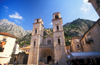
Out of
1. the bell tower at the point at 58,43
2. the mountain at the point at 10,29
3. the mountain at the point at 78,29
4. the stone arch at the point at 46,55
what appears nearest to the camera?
the bell tower at the point at 58,43

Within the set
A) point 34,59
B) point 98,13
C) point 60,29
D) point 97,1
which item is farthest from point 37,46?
point 97,1

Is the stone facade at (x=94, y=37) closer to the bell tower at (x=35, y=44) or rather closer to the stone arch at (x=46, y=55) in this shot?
the stone arch at (x=46, y=55)

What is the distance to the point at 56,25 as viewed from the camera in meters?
21.3

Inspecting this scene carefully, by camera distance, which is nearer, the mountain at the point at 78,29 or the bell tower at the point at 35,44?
the bell tower at the point at 35,44

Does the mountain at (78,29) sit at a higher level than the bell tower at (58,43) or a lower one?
higher

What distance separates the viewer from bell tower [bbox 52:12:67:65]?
15.9 m

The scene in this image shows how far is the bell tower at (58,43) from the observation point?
52.2ft

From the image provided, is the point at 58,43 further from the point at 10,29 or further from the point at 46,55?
the point at 10,29

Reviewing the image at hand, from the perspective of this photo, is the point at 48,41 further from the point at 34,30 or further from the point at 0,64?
the point at 0,64

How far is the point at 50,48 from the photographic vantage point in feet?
61.0

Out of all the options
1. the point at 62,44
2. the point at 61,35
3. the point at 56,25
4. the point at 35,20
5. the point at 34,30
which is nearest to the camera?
the point at 62,44

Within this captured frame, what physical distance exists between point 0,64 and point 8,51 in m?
3.84

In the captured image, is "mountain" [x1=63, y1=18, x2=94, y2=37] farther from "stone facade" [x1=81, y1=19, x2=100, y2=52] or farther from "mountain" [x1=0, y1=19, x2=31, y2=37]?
"mountain" [x1=0, y1=19, x2=31, y2=37]

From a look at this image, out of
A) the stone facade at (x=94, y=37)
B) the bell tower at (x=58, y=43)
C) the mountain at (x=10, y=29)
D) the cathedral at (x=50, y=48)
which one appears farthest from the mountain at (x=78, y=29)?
the mountain at (x=10, y=29)
